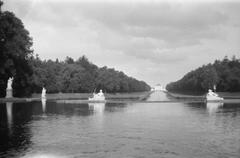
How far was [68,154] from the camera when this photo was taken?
643 inches

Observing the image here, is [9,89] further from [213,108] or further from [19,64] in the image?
[213,108]

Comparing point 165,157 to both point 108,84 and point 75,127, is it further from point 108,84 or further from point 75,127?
point 108,84

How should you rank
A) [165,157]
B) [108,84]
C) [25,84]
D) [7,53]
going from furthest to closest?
1. [108,84]
2. [25,84]
3. [7,53]
4. [165,157]

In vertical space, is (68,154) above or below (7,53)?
below

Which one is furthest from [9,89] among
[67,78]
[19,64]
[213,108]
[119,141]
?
[119,141]

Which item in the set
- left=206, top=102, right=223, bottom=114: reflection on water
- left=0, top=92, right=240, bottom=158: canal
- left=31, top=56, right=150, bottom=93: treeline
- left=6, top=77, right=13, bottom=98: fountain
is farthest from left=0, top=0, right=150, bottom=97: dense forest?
left=0, top=92, right=240, bottom=158: canal

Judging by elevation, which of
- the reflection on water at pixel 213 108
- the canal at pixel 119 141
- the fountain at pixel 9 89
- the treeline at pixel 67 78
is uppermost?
the treeline at pixel 67 78

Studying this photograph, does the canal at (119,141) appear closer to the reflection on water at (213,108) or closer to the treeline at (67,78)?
the reflection on water at (213,108)

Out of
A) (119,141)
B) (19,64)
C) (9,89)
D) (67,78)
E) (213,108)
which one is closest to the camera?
(119,141)

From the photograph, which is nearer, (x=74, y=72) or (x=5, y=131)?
(x=5, y=131)

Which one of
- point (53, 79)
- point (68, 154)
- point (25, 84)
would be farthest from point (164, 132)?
point (53, 79)

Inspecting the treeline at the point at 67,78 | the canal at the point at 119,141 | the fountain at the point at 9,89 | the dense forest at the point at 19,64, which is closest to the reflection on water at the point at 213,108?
the canal at the point at 119,141

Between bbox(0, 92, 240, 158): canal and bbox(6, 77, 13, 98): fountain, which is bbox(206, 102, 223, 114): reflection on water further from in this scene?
bbox(6, 77, 13, 98): fountain

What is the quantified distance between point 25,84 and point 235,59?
91.7 metres
